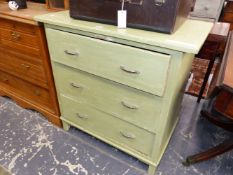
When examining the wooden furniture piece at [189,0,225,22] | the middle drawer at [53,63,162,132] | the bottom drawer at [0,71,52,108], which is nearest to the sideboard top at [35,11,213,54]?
the middle drawer at [53,63,162,132]

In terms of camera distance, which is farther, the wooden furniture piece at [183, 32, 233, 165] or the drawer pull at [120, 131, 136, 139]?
the drawer pull at [120, 131, 136, 139]

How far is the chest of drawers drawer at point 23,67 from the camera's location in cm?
130

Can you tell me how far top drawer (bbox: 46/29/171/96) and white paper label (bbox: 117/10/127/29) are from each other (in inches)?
3.8

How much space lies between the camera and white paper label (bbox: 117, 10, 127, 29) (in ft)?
2.76

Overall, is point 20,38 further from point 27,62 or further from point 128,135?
point 128,135

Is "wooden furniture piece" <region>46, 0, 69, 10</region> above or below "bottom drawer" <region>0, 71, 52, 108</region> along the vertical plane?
above

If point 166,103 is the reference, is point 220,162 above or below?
below

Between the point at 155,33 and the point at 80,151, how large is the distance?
37.4 inches

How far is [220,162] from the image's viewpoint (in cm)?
128

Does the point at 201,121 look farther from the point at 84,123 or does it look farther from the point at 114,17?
the point at 114,17

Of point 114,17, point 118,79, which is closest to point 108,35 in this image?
→ point 114,17

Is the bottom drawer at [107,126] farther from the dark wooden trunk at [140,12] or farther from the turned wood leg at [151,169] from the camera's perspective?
the dark wooden trunk at [140,12]

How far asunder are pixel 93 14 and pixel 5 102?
132 cm

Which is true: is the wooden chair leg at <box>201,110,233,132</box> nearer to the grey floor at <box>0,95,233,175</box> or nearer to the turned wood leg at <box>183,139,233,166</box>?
the grey floor at <box>0,95,233,175</box>
